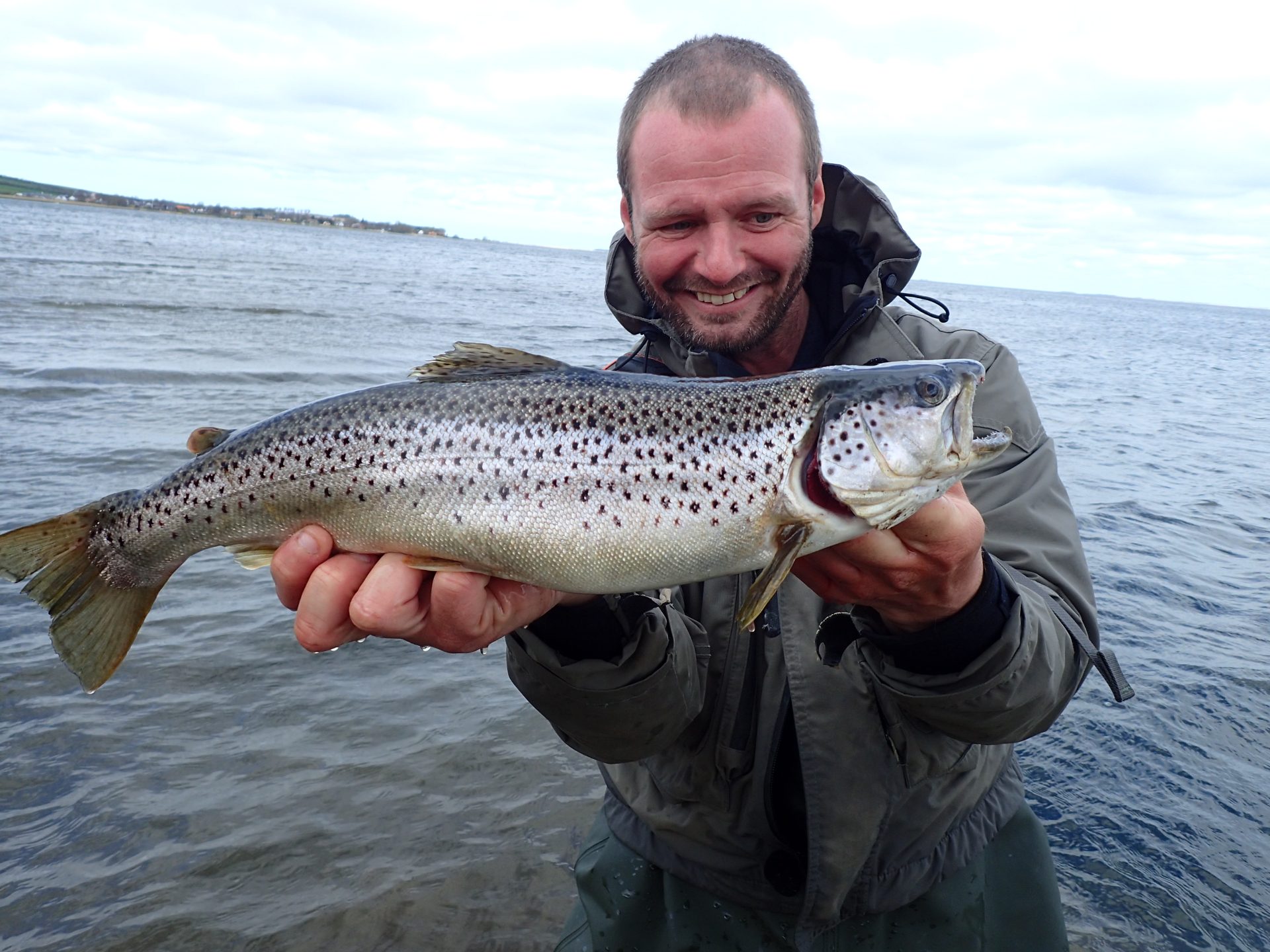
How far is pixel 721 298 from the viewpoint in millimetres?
3807

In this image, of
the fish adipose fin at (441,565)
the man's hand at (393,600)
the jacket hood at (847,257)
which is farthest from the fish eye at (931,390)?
the fish adipose fin at (441,565)

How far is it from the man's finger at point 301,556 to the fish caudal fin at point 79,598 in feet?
1.94

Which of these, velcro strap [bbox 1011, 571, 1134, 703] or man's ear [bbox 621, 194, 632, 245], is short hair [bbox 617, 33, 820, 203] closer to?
man's ear [bbox 621, 194, 632, 245]

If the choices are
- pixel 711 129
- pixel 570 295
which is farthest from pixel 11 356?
pixel 570 295

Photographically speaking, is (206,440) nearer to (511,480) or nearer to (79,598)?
(79,598)

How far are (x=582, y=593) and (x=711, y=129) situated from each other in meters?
2.10

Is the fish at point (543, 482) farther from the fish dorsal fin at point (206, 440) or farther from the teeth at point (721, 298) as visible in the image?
the teeth at point (721, 298)

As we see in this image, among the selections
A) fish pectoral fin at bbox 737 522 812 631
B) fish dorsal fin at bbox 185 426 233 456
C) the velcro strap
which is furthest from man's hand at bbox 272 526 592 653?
the velcro strap

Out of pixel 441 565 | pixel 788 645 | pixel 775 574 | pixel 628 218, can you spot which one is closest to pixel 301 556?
pixel 441 565

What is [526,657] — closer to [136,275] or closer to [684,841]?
[684,841]

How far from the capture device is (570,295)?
159ft

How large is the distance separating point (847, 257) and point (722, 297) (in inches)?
28.1

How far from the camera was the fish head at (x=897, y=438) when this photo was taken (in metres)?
2.53

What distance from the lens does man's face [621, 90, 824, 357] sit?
11.9 ft
